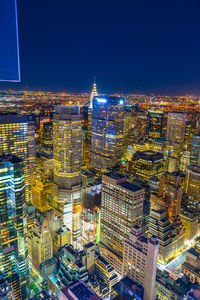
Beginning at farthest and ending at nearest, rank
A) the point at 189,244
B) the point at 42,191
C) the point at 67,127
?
the point at 42,191, the point at 67,127, the point at 189,244

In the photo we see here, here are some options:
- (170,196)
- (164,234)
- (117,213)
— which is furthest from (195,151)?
(117,213)

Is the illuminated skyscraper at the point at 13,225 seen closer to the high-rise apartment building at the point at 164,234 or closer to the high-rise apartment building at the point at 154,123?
the high-rise apartment building at the point at 164,234

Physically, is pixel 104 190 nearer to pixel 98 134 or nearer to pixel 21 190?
pixel 21 190

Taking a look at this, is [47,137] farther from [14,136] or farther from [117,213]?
[117,213]

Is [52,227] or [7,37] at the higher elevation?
[7,37]

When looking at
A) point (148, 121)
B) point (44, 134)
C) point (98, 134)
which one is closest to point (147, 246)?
point (98, 134)

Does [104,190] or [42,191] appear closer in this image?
[104,190]
